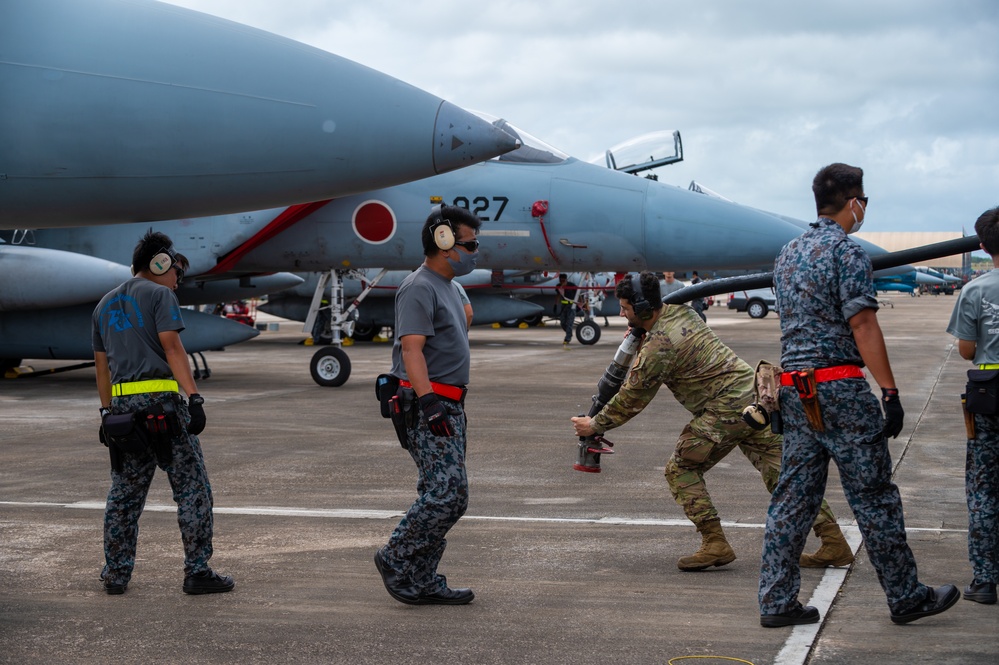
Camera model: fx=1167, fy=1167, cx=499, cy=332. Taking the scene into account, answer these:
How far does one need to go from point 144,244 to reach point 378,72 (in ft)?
4.46

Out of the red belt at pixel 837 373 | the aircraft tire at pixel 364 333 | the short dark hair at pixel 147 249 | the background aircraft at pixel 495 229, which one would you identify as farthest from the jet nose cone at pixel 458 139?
the aircraft tire at pixel 364 333

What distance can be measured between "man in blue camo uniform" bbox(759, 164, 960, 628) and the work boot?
2.71 ft

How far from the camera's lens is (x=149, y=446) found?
5211 millimetres

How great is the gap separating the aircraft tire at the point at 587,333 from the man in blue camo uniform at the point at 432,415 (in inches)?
796

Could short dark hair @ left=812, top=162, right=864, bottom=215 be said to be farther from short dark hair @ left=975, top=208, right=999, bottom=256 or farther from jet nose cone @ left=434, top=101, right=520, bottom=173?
jet nose cone @ left=434, top=101, right=520, bottom=173

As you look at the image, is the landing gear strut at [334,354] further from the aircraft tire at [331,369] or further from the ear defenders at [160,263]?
the ear defenders at [160,263]

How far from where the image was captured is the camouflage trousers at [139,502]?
5.22 meters

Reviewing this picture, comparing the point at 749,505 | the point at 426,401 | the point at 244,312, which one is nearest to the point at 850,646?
the point at 426,401

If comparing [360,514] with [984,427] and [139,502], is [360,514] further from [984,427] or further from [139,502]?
[984,427]

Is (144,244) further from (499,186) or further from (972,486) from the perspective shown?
(499,186)

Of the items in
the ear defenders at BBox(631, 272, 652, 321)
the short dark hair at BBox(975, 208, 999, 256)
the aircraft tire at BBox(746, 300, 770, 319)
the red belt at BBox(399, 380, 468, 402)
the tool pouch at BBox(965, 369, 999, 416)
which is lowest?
the aircraft tire at BBox(746, 300, 770, 319)

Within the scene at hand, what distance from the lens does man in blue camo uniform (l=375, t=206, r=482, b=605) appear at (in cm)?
488

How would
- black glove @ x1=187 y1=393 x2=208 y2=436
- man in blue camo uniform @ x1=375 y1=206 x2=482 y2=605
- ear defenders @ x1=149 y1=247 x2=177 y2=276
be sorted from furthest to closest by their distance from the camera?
ear defenders @ x1=149 y1=247 x2=177 y2=276 < black glove @ x1=187 y1=393 x2=208 y2=436 < man in blue camo uniform @ x1=375 y1=206 x2=482 y2=605

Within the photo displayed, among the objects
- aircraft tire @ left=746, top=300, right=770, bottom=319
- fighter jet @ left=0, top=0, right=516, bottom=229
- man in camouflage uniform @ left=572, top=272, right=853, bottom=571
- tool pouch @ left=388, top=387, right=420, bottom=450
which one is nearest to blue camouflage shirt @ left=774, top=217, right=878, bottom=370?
man in camouflage uniform @ left=572, top=272, right=853, bottom=571
